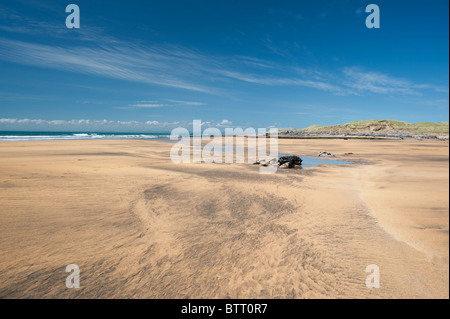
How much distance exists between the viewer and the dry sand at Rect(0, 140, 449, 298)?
261cm

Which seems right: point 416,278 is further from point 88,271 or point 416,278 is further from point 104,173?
point 104,173

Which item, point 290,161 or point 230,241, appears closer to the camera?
point 230,241

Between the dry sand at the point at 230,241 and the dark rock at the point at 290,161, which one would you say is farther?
the dark rock at the point at 290,161

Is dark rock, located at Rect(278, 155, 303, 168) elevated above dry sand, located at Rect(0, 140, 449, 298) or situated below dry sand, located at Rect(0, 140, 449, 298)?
above

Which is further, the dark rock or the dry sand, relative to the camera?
the dark rock

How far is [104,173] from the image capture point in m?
10.4

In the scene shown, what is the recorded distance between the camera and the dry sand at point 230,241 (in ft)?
8.58

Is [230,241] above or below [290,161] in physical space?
below

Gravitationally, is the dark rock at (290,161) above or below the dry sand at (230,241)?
above

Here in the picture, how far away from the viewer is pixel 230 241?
4.48m

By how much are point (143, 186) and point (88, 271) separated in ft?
16.8
